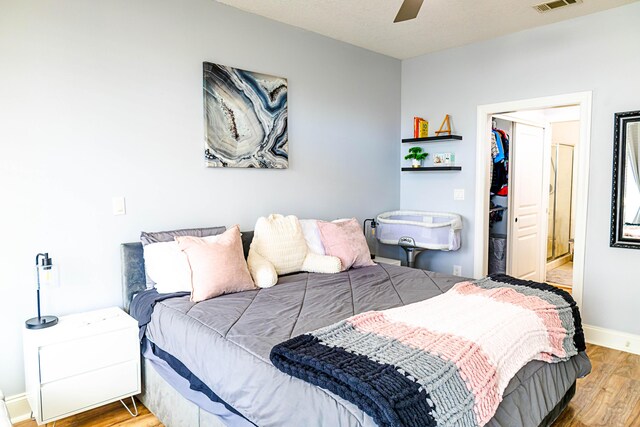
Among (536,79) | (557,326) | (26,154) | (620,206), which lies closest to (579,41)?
(536,79)

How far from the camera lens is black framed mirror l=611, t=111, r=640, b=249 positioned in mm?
3275

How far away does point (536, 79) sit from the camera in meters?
3.80

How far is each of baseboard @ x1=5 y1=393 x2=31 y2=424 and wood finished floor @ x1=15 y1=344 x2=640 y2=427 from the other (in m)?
0.05

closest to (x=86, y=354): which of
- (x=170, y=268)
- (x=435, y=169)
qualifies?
(x=170, y=268)

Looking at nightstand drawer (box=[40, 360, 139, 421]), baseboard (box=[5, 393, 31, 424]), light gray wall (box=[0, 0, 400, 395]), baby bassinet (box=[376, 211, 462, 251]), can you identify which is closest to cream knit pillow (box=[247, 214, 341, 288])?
light gray wall (box=[0, 0, 400, 395])

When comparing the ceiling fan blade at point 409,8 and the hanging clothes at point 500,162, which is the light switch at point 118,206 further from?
the hanging clothes at point 500,162

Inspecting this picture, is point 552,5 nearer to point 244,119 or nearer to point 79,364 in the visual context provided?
point 244,119

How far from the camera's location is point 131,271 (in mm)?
2705

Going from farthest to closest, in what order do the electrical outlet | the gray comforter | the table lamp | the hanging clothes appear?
the hanging clothes, the electrical outlet, the table lamp, the gray comforter

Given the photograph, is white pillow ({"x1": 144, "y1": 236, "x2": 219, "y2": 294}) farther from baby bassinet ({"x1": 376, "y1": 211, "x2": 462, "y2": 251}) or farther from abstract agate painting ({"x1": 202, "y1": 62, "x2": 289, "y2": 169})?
baby bassinet ({"x1": 376, "y1": 211, "x2": 462, "y2": 251})

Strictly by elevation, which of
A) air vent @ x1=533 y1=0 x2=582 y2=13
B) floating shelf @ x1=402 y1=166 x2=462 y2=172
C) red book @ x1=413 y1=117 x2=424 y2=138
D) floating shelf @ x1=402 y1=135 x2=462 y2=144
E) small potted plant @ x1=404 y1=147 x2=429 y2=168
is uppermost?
air vent @ x1=533 y1=0 x2=582 y2=13

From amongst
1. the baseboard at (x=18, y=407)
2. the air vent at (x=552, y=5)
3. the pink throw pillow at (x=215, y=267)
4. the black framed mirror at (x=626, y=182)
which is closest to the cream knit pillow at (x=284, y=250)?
the pink throw pillow at (x=215, y=267)

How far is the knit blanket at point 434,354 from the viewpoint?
1322 millimetres

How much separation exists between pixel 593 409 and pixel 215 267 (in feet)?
7.76
